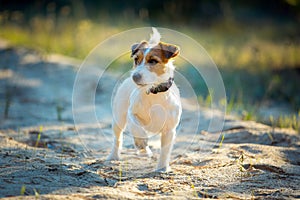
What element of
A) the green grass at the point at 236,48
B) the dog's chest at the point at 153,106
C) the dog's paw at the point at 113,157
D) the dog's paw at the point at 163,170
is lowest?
the dog's paw at the point at 163,170

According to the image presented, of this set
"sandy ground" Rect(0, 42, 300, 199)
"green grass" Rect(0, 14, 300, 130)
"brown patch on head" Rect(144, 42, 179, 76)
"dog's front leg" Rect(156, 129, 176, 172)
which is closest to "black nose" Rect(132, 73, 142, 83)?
"brown patch on head" Rect(144, 42, 179, 76)

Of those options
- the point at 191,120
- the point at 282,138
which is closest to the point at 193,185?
the point at 282,138

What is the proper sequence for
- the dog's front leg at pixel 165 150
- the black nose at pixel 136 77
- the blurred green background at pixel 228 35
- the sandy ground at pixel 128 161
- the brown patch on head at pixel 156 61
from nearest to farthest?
the sandy ground at pixel 128 161 → the black nose at pixel 136 77 → the brown patch on head at pixel 156 61 → the dog's front leg at pixel 165 150 → the blurred green background at pixel 228 35

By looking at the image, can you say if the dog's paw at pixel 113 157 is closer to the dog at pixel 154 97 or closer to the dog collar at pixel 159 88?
the dog at pixel 154 97

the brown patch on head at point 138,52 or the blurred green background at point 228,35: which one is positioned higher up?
the blurred green background at point 228,35

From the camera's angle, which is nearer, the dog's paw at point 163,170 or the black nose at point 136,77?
the black nose at point 136,77

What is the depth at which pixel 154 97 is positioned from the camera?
4.55m

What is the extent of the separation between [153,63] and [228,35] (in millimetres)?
10677

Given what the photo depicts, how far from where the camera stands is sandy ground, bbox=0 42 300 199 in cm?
390

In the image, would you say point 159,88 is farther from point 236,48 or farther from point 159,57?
point 236,48

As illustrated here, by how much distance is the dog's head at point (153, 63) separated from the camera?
436 centimetres

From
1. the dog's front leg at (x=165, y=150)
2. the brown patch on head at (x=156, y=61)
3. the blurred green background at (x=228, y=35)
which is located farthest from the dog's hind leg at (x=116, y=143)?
the blurred green background at (x=228, y=35)

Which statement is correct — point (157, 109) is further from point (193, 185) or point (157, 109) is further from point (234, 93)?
point (234, 93)

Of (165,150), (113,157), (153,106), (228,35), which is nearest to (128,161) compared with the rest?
(113,157)
